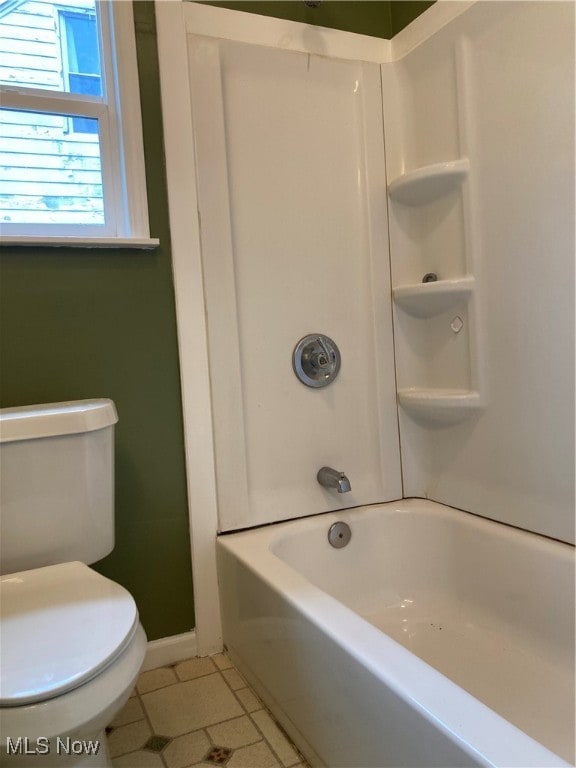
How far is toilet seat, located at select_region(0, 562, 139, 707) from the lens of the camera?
36.6 inches

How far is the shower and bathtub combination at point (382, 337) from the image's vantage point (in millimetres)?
1453

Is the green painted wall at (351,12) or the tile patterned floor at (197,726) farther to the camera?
the green painted wall at (351,12)

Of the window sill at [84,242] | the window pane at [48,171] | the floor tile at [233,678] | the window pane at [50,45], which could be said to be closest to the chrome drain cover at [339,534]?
the floor tile at [233,678]

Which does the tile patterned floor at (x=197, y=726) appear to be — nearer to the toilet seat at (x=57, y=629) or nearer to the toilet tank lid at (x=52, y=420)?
the toilet seat at (x=57, y=629)

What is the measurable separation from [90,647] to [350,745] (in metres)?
0.53

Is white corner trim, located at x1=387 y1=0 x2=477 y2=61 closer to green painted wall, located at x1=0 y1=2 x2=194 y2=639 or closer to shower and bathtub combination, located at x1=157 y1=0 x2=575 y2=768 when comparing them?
shower and bathtub combination, located at x1=157 y1=0 x2=575 y2=768

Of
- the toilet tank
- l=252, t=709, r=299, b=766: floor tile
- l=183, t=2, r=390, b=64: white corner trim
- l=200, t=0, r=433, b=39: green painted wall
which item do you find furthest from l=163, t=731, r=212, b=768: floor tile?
l=200, t=0, r=433, b=39: green painted wall

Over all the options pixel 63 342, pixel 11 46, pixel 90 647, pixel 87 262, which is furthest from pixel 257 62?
pixel 90 647

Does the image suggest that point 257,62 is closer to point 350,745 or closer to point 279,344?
point 279,344

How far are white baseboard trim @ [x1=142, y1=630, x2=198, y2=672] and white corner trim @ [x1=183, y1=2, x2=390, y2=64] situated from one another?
175 centimetres

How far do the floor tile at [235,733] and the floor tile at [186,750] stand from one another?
26 mm

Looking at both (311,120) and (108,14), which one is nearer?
(108,14)

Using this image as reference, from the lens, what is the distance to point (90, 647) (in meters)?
1.01

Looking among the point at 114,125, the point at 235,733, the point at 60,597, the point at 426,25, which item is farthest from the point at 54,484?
the point at 426,25
